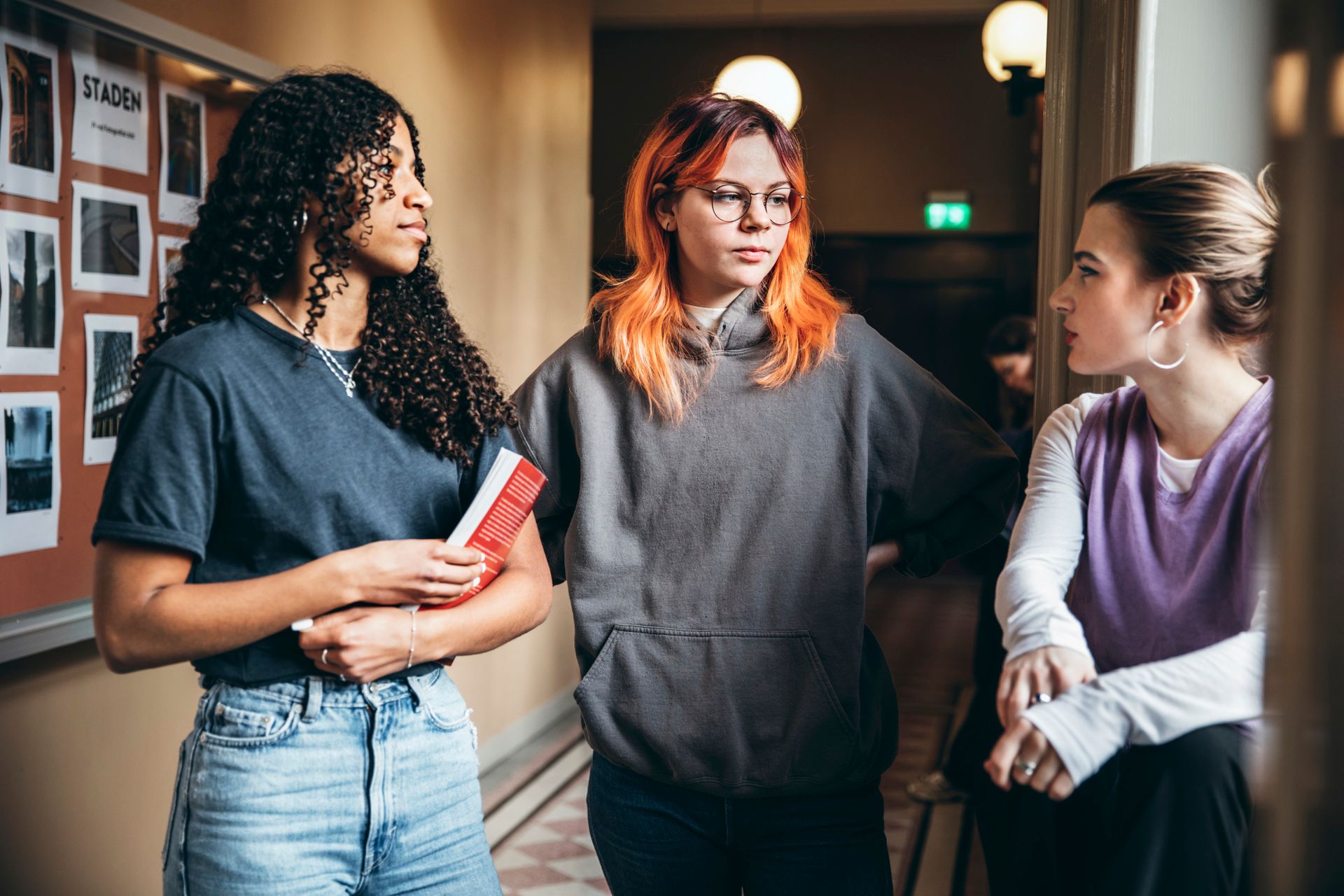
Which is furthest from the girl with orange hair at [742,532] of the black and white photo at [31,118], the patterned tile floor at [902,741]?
the patterned tile floor at [902,741]

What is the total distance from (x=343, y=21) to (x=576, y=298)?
6.59ft

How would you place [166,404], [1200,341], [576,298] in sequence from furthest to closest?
[576,298], [166,404], [1200,341]

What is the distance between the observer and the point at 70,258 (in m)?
2.06

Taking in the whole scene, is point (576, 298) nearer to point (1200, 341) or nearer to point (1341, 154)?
point (1200, 341)

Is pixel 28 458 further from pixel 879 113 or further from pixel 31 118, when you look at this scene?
pixel 879 113

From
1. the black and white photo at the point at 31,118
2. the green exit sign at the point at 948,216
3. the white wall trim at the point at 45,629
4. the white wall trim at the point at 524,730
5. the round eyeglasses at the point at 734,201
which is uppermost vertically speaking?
the green exit sign at the point at 948,216

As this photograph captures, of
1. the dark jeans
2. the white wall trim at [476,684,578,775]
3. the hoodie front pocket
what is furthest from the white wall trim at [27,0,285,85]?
the white wall trim at [476,684,578,775]

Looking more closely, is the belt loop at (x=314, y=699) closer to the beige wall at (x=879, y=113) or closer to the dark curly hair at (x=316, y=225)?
the dark curly hair at (x=316, y=225)

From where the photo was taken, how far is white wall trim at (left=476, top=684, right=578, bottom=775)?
3971 millimetres

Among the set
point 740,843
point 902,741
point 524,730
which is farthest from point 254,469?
point 902,741

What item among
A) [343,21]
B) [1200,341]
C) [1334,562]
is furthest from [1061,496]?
[343,21]

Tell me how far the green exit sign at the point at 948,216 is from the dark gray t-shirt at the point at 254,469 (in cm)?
699

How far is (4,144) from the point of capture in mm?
1902

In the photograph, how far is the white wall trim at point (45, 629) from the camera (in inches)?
76.7
